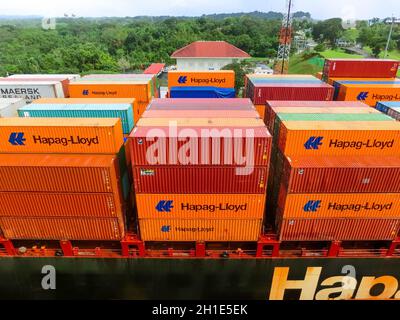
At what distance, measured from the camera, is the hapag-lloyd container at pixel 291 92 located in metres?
21.9

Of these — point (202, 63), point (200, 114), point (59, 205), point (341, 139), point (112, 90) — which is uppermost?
point (200, 114)

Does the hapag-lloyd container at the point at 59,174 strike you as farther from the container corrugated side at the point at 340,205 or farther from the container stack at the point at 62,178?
the container corrugated side at the point at 340,205

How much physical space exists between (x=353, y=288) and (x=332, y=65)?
2063 centimetres

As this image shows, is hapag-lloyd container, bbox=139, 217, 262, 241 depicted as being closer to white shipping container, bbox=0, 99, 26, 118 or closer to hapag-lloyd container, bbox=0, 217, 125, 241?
hapag-lloyd container, bbox=0, 217, 125, 241

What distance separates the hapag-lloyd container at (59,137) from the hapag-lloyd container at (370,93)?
20029 millimetres

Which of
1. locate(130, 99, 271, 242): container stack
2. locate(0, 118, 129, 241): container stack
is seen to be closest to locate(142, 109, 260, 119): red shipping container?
locate(130, 99, 271, 242): container stack

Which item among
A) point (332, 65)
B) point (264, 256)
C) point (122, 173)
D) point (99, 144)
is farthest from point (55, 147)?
point (332, 65)

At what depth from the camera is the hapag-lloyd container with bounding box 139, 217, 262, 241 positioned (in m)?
15.1

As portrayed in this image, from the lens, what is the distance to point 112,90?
75.4 ft

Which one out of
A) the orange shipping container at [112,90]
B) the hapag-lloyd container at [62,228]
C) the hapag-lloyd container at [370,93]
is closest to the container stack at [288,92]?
the hapag-lloyd container at [370,93]

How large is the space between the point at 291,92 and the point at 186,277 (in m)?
16.2

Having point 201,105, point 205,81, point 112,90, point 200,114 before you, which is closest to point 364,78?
point 205,81

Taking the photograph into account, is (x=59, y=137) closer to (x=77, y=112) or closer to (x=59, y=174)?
(x=59, y=174)

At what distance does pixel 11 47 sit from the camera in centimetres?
9444
